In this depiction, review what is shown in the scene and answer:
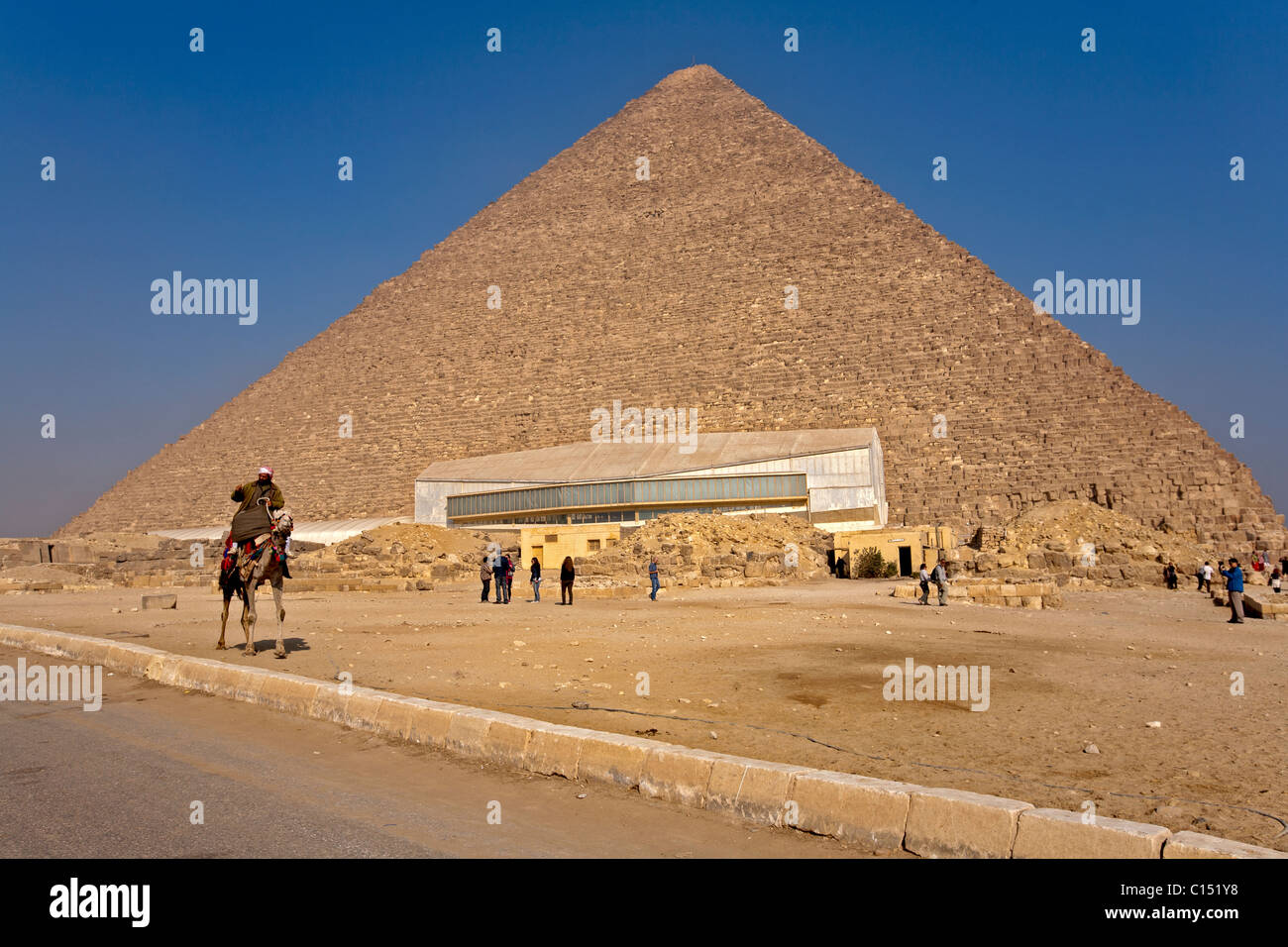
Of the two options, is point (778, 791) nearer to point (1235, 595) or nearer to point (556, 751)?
point (556, 751)

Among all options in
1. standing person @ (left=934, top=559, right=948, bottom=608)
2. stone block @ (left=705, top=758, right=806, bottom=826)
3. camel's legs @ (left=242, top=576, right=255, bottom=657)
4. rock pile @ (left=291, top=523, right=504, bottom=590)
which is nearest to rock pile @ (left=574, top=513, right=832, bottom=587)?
rock pile @ (left=291, top=523, right=504, bottom=590)

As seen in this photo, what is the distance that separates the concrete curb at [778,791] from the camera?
327 centimetres

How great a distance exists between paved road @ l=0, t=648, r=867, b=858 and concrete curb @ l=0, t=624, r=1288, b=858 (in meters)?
0.08

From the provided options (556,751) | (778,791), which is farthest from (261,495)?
(778,791)

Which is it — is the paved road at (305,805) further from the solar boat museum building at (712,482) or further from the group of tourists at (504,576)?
the solar boat museum building at (712,482)

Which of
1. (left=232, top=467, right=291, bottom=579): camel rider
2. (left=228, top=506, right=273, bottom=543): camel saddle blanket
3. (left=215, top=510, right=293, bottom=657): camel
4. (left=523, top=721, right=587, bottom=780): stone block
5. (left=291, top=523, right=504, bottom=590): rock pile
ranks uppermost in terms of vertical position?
(left=232, top=467, right=291, bottom=579): camel rider

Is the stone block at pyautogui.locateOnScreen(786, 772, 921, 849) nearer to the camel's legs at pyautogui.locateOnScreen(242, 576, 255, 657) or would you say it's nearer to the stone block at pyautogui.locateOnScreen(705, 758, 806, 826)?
the stone block at pyautogui.locateOnScreen(705, 758, 806, 826)

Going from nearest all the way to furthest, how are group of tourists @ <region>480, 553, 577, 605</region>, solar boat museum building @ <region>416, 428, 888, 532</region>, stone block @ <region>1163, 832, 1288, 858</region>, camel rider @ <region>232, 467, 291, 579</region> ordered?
stone block @ <region>1163, 832, 1288, 858</region> → camel rider @ <region>232, 467, 291, 579</region> → group of tourists @ <region>480, 553, 577, 605</region> → solar boat museum building @ <region>416, 428, 888, 532</region>

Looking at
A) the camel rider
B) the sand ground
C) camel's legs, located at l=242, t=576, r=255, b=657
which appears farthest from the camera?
the camel rider

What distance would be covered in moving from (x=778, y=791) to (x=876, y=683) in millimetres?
3764

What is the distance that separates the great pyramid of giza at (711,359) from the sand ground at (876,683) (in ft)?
137

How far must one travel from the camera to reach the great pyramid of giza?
189 feet

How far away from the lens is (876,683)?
7.46 meters

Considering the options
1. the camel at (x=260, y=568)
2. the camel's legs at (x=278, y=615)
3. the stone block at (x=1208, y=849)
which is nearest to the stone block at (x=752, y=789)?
the stone block at (x=1208, y=849)
